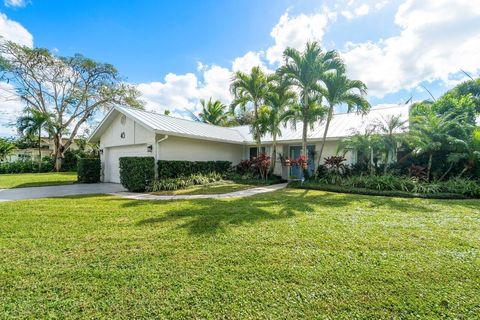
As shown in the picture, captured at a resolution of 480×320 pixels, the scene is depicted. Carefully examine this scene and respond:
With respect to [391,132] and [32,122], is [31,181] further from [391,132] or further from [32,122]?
[391,132]

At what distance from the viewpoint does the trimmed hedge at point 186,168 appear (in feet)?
36.6

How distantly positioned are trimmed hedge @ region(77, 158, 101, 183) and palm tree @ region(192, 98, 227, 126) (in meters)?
15.4

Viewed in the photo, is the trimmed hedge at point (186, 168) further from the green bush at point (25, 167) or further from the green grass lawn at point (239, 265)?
the green bush at point (25, 167)

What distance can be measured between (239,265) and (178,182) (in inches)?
320

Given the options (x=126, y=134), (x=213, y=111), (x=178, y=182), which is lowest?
(x=178, y=182)

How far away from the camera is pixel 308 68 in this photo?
11453 millimetres

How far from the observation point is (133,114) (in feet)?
38.4

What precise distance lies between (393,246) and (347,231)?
2.75 feet

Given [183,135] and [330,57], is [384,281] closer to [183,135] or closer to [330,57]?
[183,135]

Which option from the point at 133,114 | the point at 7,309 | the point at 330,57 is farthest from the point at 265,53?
the point at 7,309

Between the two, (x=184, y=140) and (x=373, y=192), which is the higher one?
(x=184, y=140)

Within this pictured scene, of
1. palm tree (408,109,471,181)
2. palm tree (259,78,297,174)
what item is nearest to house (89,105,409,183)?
palm tree (259,78,297,174)

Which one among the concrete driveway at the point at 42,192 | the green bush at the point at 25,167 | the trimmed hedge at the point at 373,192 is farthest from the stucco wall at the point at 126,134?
the green bush at the point at 25,167

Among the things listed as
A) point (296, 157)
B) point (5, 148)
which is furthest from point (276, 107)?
point (5, 148)
